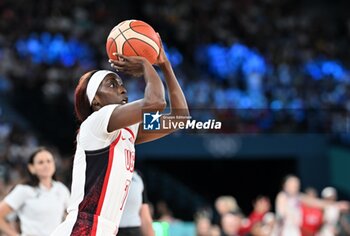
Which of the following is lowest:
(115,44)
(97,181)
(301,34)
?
(97,181)

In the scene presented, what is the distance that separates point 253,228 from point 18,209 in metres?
5.66

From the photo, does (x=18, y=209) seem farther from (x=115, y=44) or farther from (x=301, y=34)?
(x=301, y=34)

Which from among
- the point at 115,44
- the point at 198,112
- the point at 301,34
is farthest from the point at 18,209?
the point at 301,34

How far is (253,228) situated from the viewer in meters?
12.2

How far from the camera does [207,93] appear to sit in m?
20.0

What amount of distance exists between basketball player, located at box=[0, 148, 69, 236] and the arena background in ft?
24.2

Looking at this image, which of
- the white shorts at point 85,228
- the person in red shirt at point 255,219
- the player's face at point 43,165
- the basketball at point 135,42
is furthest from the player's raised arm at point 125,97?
the person in red shirt at point 255,219

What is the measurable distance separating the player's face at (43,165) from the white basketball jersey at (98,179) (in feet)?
9.03

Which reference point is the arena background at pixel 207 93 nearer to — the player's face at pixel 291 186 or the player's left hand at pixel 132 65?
the player's face at pixel 291 186

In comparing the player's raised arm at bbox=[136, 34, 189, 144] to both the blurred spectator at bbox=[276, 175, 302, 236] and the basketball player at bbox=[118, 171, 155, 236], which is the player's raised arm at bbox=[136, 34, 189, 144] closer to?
the basketball player at bbox=[118, 171, 155, 236]

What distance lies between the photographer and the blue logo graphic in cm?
485

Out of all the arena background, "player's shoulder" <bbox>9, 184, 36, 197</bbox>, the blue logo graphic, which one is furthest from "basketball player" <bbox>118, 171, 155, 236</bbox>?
the arena background

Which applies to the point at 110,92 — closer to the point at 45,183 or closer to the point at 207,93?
the point at 45,183

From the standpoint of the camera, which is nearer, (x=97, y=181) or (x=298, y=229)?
(x=97, y=181)
